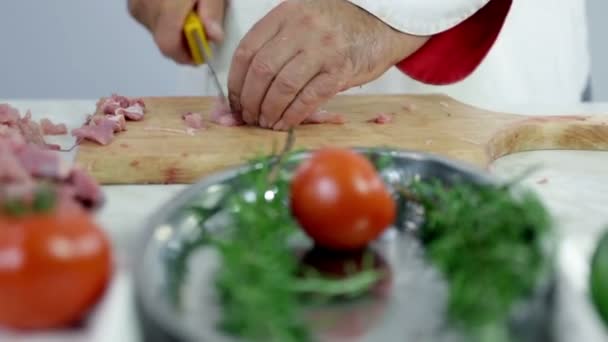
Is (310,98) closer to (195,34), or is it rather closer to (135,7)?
(195,34)

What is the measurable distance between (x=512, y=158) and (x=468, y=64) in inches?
11.2

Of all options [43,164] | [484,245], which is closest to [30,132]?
[43,164]

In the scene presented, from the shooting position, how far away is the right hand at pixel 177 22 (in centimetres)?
154

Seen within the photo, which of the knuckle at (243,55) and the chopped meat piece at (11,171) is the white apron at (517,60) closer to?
the knuckle at (243,55)

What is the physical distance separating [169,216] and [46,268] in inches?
8.7

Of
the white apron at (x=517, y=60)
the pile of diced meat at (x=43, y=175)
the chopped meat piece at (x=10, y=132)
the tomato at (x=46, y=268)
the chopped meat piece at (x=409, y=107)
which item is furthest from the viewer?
the white apron at (x=517, y=60)

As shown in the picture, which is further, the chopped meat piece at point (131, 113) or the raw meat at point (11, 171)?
the chopped meat piece at point (131, 113)

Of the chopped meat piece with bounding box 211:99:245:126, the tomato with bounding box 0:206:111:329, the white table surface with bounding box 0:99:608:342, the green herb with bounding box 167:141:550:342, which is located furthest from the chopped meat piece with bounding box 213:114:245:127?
the tomato with bounding box 0:206:111:329

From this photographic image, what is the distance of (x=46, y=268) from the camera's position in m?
0.64

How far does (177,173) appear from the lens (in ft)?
4.12

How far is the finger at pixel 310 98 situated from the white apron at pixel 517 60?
0.32 m

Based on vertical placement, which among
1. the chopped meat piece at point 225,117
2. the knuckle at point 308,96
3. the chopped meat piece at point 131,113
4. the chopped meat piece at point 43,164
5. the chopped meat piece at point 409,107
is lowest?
the chopped meat piece at point 131,113

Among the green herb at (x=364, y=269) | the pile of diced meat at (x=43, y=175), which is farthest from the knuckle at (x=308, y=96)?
the pile of diced meat at (x=43, y=175)

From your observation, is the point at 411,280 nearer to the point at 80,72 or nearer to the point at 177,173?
the point at 177,173
